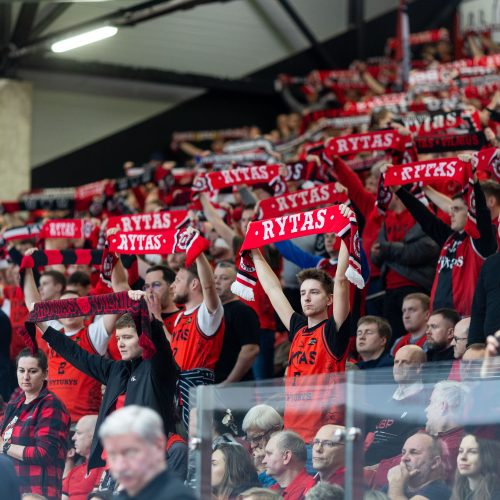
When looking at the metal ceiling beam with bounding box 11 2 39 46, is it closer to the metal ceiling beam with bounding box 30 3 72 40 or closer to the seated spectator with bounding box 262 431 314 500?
the metal ceiling beam with bounding box 30 3 72 40

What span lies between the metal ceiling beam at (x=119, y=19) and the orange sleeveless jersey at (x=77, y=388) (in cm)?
750

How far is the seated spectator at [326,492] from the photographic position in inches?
187

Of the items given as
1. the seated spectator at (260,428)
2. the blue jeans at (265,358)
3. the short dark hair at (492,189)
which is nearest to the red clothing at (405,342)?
the short dark hair at (492,189)

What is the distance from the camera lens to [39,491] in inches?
240

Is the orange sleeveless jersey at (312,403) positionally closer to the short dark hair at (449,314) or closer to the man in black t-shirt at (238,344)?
the short dark hair at (449,314)

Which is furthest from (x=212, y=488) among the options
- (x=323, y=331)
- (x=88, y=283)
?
(x=88, y=283)

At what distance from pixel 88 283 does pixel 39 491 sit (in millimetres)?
3047

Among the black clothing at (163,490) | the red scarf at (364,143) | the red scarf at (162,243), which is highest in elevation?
the red scarf at (364,143)

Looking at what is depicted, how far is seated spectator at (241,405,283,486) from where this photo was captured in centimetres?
511

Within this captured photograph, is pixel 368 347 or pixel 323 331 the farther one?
pixel 368 347

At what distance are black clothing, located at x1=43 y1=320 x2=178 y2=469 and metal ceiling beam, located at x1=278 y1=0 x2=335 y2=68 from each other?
1314cm

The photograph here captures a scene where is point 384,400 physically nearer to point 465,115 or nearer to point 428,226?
point 428,226

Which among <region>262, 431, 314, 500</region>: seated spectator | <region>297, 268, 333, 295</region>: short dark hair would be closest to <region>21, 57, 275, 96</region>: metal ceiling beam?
<region>297, 268, 333, 295</region>: short dark hair

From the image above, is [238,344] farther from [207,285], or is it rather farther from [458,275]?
[458,275]
